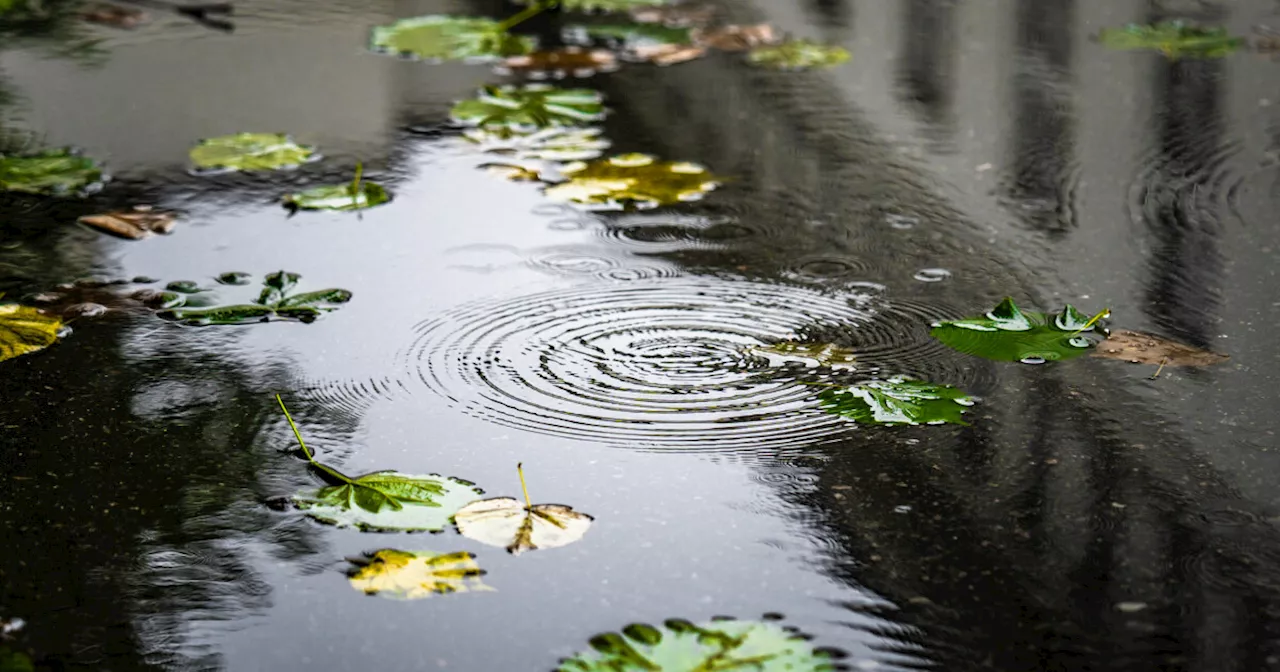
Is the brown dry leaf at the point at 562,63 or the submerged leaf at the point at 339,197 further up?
the brown dry leaf at the point at 562,63

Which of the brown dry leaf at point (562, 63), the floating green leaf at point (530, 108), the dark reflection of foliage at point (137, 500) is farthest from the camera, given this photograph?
the brown dry leaf at point (562, 63)

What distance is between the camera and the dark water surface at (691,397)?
150cm

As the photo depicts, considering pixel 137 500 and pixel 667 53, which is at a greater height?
pixel 667 53

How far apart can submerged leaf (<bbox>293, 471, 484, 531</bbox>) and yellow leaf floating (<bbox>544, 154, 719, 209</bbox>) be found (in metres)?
1.31

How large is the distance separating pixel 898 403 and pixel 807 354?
23 centimetres

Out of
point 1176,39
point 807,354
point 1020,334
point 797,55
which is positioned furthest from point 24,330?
point 1176,39

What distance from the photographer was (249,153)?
334 centimetres

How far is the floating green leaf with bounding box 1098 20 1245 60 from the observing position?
4.24 m

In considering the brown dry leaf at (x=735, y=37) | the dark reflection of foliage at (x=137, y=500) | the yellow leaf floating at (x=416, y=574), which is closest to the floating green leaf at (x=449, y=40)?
the brown dry leaf at (x=735, y=37)

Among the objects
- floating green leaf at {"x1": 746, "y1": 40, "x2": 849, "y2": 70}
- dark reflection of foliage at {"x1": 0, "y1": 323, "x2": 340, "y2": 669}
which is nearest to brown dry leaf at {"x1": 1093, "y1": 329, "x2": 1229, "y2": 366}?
dark reflection of foliage at {"x1": 0, "y1": 323, "x2": 340, "y2": 669}

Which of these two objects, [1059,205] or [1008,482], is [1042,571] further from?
[1059,205]

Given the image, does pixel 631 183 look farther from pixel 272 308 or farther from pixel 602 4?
pixel 602 4

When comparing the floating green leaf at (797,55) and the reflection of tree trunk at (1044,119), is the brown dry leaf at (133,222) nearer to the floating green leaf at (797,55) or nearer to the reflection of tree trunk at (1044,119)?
the reflection of tree trunk at (1044,119)

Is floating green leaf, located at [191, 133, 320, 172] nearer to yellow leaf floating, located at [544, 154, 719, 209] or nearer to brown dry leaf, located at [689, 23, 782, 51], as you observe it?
yellow leaf floating, located at [544, 154, 719, 209]
